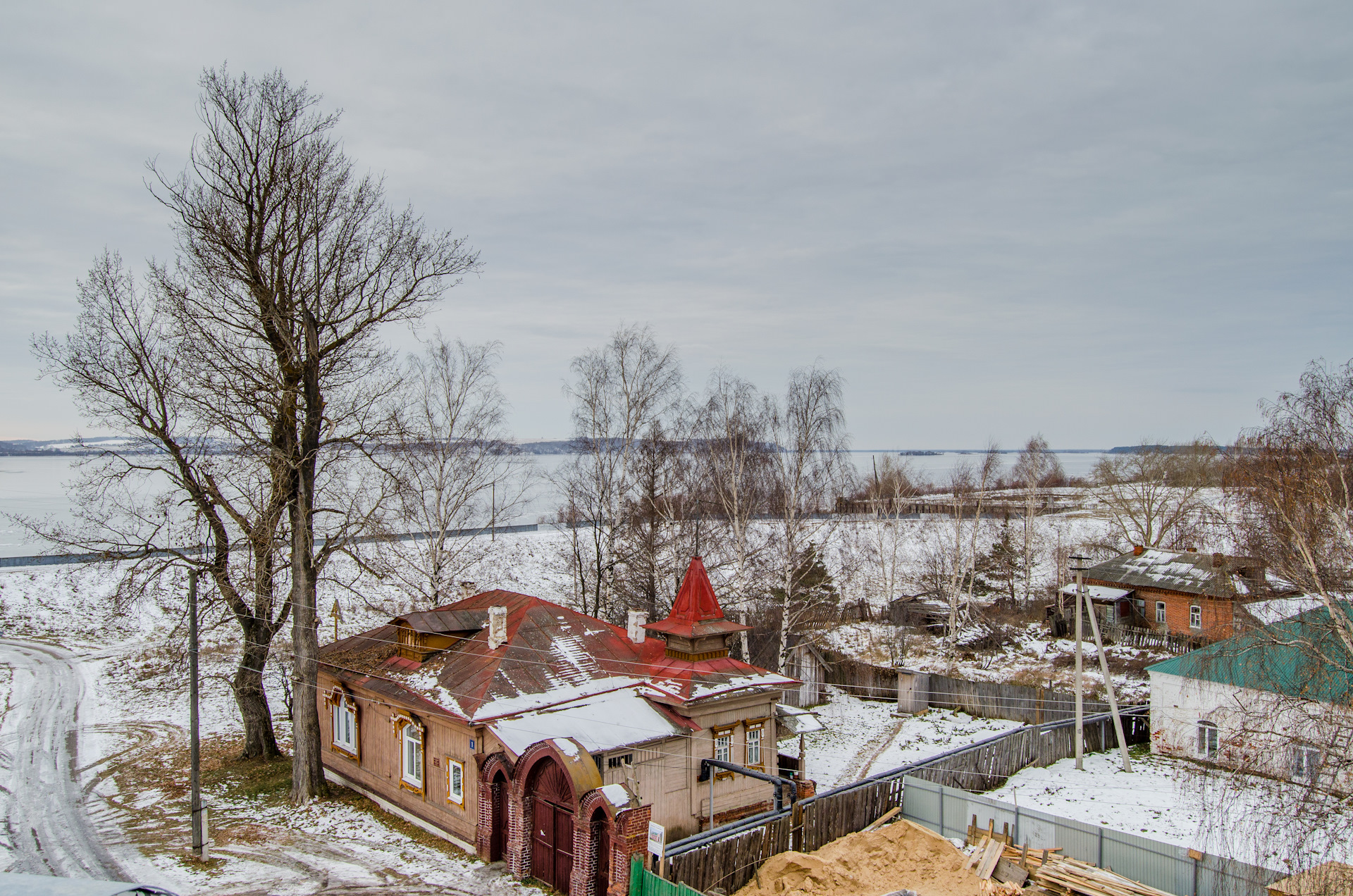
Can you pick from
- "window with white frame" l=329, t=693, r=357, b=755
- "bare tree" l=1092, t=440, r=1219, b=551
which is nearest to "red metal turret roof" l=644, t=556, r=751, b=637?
"window with white frame" l=329, t=693, r=357, b=755

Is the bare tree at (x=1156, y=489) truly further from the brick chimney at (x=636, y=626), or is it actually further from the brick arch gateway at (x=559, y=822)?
the brick arch gateway at (x=559, y=822)

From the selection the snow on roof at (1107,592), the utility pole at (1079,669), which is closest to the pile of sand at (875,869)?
the utility pole at (1079,669)

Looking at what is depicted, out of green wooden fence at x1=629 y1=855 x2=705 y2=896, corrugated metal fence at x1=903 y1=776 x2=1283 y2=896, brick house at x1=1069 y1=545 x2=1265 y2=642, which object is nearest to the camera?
green wooden fence at x1=629 y1=855 x2=705 y2=896

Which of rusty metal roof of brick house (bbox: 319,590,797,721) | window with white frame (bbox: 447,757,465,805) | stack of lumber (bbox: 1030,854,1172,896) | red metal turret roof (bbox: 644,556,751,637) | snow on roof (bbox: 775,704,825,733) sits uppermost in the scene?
red metal turret roof (bbox: 644,556,751,637)

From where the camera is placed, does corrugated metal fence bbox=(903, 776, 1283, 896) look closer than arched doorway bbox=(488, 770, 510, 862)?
Yes

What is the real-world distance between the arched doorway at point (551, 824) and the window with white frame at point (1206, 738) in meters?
18.5

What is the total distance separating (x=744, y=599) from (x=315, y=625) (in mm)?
13535

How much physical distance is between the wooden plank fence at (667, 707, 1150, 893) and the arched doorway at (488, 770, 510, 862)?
3216mm

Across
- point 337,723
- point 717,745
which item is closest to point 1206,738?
point 717,745

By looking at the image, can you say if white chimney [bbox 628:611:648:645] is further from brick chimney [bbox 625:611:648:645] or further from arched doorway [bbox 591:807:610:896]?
arched doorway [bbox 591:807:610:896]

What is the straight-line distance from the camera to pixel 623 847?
1200 centimetres

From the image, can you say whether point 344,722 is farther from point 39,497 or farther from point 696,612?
point 39,497

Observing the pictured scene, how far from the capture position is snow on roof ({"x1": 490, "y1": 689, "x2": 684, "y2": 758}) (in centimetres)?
1469

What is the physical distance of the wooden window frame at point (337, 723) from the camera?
1861 cm
